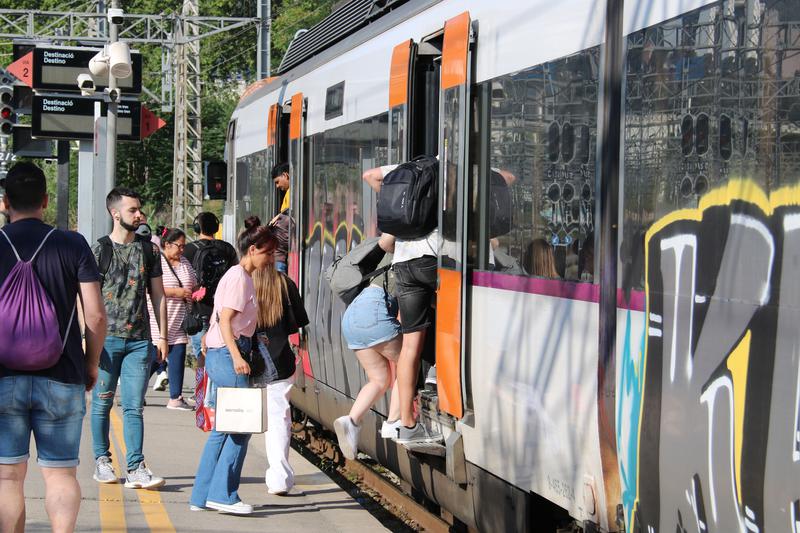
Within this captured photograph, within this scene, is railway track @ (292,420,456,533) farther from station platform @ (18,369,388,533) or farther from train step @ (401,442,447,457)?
train step @ (401,442,447,457)

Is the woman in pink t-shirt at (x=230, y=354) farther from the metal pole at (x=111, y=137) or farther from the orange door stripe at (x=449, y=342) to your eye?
the metal pole at (x=111, y=137)

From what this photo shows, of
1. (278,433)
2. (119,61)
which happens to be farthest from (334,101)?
(119,61)

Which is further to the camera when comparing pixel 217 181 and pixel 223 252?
pixel 217 181

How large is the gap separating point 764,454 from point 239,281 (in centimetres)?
470

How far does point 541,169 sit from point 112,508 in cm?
384

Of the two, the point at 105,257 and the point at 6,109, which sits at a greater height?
the point at 6,109

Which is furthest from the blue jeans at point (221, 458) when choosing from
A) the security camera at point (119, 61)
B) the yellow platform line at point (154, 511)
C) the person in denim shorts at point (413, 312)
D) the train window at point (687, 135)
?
the security camera at point (119, 61)

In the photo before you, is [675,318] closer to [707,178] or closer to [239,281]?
[707,178]

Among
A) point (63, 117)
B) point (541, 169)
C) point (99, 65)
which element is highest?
point (99, 65)

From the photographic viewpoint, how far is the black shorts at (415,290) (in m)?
6.93

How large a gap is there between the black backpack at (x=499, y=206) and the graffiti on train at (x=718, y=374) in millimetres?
1454

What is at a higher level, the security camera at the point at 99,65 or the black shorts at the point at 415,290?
the security camera at the point at 99,65

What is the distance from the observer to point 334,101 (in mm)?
9453

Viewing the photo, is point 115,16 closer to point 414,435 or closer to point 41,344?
point 414,435
